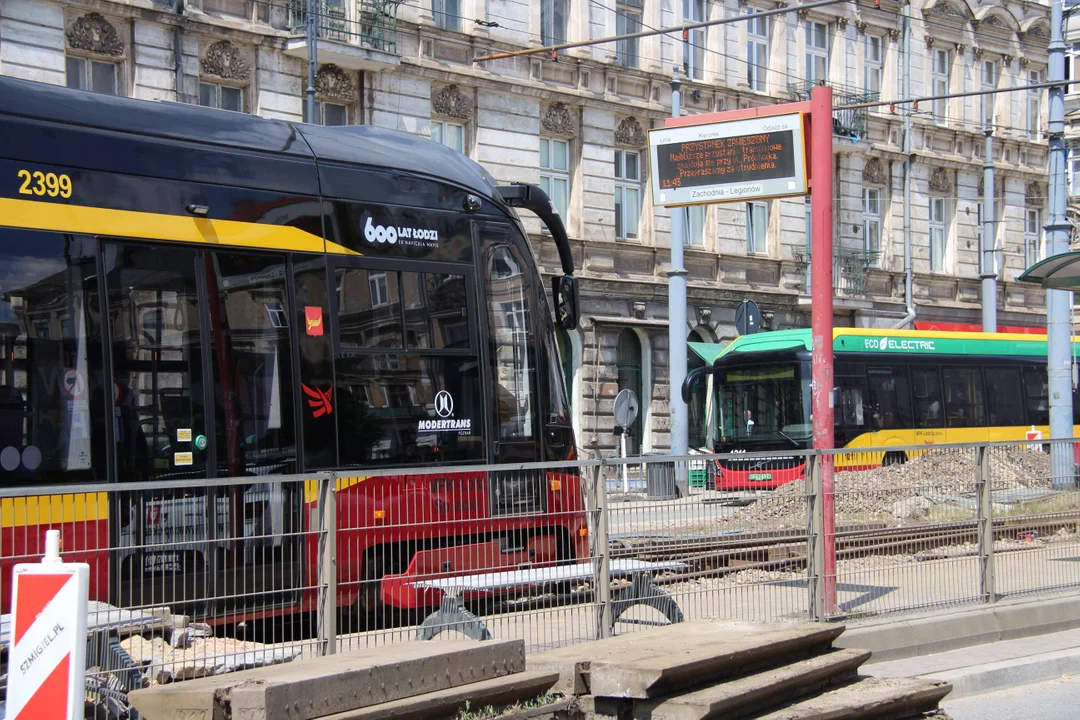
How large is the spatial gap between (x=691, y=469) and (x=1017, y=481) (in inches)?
128

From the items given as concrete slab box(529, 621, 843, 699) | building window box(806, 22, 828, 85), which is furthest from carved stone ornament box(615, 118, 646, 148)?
concrete slab box(529, 621, 843, 699)

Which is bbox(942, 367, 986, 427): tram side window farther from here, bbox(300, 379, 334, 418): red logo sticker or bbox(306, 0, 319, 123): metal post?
bbox(300, 379, 334, 418): red logo sticker

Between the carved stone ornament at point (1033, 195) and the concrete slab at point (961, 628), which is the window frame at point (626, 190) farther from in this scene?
the concrete slab at point (961, 628)

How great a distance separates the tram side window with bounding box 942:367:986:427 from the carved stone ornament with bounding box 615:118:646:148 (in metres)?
8.78

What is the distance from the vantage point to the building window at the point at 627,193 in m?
30.5

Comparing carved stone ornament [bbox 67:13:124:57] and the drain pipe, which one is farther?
the drain pipe

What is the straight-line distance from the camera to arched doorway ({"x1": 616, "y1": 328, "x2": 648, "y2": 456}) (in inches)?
1188

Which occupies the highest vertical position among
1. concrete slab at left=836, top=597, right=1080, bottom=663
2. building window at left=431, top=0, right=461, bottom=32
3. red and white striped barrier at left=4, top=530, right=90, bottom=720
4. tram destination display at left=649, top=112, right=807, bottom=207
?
building window at left=431, top=0, right=461, bottom=32

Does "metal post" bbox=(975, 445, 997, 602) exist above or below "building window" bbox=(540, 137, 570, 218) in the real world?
below

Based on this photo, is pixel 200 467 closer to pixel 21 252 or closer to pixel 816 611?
pixel 21 252

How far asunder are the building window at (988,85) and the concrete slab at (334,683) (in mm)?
36085

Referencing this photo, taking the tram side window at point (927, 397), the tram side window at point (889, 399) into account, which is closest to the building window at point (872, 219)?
the tram side window at point (927, 397)

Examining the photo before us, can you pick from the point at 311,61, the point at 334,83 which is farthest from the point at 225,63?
the point at 311,61

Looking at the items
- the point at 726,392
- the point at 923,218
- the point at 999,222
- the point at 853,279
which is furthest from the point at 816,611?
the point at 999,222
